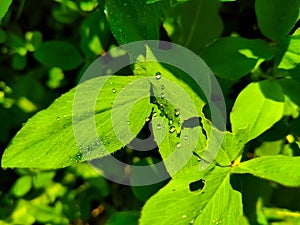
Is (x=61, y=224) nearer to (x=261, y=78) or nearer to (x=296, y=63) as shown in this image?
(x=261, y=78)

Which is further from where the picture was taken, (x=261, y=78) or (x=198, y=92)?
(x=261, y=78)

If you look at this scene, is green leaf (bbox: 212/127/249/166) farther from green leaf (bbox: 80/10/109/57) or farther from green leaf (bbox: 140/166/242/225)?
green leaf (bbox: 80/10/109/57)

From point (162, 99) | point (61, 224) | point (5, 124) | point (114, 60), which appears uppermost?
point (162, 99)

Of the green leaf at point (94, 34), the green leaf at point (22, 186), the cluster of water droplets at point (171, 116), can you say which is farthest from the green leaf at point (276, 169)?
the green leaf at point (22, 186)

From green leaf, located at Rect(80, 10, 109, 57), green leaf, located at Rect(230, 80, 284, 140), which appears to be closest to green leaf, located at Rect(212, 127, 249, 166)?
green leaf, located at Rect(230, 80, 284, 140)

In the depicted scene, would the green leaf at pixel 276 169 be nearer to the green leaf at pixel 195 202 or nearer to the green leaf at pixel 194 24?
the green leaf at pixel 195 202

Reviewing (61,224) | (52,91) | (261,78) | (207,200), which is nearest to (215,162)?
(207,200)

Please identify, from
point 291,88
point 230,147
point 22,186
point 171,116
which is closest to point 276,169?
point 230,147
